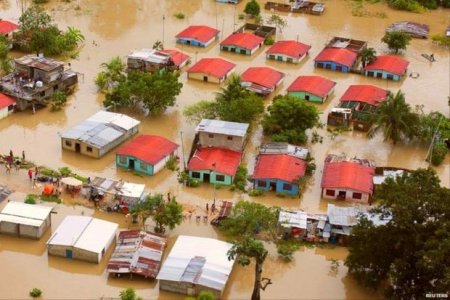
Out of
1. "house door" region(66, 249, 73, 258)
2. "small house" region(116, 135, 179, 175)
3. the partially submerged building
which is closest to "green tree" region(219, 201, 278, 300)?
the partially submerged building

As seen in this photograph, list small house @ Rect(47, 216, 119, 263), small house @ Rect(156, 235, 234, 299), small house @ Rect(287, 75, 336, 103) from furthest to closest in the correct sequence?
small house @ Rect(287, 75, 336, 103) → small house @ Rect(47, 216, 119, 263) → small house @ Rect(156, 235, 234, 299)

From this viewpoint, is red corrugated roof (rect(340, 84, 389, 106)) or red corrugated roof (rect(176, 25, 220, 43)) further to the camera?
red corrugated roof (rect(176, 25, 220, 43))

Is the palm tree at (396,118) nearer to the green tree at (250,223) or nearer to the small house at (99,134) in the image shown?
the green tree at (250,223)

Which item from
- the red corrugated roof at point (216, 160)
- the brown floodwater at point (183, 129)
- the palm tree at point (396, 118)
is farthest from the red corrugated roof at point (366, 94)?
the red corrugated roof at point (216, 160)

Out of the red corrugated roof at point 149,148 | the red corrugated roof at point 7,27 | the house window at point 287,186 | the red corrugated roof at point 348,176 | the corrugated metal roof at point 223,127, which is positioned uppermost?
the red corrugated roof at point 7,27

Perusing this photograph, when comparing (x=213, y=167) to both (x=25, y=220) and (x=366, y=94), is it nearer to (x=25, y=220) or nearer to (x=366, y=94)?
(x=25, y=220)

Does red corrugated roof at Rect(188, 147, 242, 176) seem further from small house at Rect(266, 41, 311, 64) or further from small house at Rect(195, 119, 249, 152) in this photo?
small house at Rect(266, 41, 311, 64)

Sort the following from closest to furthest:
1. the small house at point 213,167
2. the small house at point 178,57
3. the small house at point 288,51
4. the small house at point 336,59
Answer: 1. the small house at point 213,167
2. the small house at point 178,57
3. the small house at point 336,59
4. the small house at point 288,51
